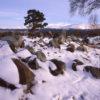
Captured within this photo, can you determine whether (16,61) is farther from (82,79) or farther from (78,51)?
(78,51)

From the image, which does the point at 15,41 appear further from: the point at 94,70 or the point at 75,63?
the point at 94,70

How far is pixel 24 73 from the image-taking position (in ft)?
23.6

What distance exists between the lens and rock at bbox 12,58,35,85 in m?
7.09

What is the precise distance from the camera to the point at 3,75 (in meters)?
6.79

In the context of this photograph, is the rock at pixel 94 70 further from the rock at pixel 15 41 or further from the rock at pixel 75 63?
the rock at pixel 15 41

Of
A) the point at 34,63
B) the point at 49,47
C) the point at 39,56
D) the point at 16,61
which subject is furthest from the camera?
the point at 49,47

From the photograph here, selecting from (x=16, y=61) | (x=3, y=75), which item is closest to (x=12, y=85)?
(x=3, y=75)

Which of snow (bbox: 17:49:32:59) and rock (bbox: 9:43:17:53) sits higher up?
rock (bbox: 9:43:17:53)

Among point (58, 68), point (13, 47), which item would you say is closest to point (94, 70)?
point (58, 68)

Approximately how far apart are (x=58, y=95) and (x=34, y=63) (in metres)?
1.38

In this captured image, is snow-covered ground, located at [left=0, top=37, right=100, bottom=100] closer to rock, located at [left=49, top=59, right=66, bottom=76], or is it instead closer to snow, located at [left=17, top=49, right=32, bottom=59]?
snow, located at [left=17, top=49, right=32, bottom=59]

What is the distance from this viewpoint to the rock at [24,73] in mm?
7095

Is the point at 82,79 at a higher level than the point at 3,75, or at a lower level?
lower

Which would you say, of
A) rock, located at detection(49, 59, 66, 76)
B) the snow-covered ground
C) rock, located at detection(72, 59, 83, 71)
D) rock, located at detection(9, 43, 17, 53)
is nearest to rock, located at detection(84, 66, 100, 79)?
the snow-covered ground
